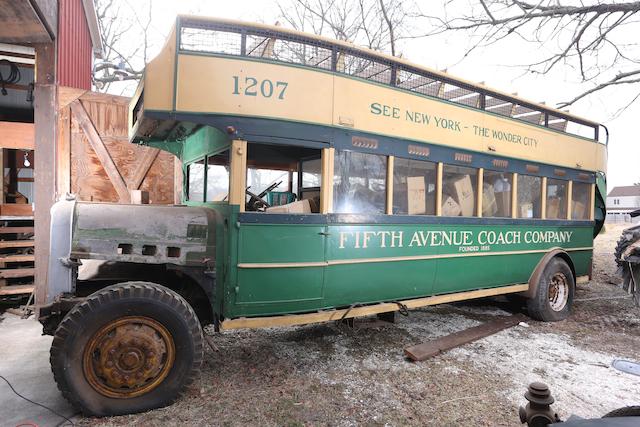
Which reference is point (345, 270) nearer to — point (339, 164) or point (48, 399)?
point (339, 164)

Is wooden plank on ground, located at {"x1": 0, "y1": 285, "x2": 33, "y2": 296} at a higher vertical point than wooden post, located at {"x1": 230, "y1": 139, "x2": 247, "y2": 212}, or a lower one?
lower

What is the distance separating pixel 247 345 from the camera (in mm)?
4344

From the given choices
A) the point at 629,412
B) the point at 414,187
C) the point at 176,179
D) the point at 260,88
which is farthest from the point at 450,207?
the point at 176,179

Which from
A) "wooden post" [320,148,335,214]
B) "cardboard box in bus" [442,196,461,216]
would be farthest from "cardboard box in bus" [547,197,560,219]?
"wooden post" [320,148,335,214]

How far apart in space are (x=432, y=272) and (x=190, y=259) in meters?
2.74

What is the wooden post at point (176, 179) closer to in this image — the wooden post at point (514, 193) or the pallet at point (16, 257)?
the pallet at point (16, 257)

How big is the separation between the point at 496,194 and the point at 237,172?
3661 millimetres

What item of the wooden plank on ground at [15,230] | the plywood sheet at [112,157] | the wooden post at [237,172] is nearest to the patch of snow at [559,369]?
the wooden post at [237,172]

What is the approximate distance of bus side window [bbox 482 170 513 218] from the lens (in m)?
4.99

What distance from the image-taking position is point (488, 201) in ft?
16.5

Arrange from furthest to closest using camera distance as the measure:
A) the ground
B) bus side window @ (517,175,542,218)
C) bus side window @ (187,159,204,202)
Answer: bus side window @ (517,175,542,218)
bus side window @ (187,159,204,202)
the ground

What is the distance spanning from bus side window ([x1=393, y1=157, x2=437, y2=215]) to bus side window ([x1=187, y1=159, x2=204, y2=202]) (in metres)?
2.17

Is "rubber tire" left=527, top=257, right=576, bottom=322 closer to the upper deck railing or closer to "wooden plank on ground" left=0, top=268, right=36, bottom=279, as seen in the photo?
the upper deck railing

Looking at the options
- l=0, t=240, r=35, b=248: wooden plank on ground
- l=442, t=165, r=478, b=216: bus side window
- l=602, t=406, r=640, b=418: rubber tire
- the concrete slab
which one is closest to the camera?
l=602, t=406, r=640, b=418: rubber tire
